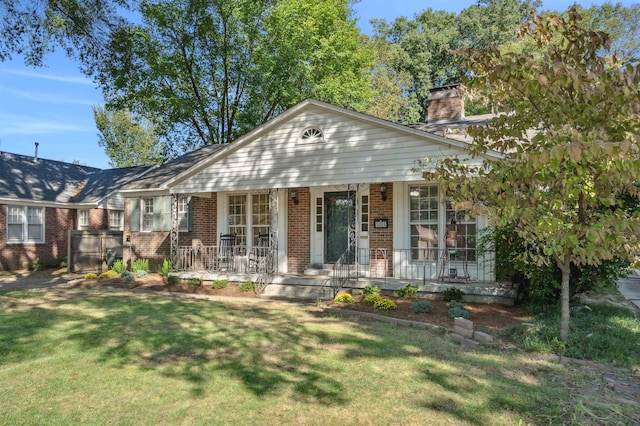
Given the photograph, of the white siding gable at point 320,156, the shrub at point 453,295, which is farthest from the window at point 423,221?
the shrub at point 453,295

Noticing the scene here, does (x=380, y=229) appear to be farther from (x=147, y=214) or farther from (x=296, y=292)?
(x=147, y=214)

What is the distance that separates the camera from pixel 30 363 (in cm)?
507

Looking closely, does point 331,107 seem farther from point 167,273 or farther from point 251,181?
point 167,273

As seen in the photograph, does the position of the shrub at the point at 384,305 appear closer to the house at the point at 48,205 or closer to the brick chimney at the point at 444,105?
the brick chimney at the point at 444,105

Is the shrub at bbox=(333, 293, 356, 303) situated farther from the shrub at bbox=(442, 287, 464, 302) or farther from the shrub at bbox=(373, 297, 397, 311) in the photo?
the shrub at bbox=(442, 287, 464, 302)

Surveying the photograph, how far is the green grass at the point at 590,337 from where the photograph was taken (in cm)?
534

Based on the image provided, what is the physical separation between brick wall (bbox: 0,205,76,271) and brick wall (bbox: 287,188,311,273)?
12.8 meters

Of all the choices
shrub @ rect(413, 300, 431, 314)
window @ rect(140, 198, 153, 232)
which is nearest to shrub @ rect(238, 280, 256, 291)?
shrub @ rect(413, 300, 431, 314)

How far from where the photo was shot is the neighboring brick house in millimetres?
10391

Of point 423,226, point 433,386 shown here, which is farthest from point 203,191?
point 433,386

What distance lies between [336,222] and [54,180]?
56.6ft

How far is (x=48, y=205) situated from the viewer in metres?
19.2

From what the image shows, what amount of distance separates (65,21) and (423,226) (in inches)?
505

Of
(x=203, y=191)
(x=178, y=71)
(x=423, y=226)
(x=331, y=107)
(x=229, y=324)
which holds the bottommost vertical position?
(x=229, y=324)
